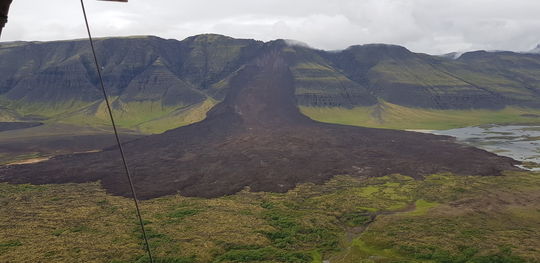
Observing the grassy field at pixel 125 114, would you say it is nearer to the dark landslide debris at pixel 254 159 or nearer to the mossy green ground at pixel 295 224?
the dark landslide debris at pixel 254 159

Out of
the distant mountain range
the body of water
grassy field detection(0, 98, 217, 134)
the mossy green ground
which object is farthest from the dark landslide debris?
the distant mountain range

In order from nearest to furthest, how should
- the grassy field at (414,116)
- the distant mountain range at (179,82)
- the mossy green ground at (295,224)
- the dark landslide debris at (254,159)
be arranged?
the mossy green ground at (295,224) < the dark landslide debris at (254,159) < the grassy field at (414,116) < the distant mountain range at (179,82)

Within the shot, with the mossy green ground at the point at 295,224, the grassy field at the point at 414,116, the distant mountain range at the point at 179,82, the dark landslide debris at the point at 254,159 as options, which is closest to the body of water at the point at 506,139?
the dark landslide debris at the point at 254,159

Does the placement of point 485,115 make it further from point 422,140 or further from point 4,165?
point 4,165

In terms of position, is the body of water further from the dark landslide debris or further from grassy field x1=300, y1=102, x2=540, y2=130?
grassy field x1=300, y1=102, x2=540, y2=130

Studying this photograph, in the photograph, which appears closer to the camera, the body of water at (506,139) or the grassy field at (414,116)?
the body of water at (506,139)

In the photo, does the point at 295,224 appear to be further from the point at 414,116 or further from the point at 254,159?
the point at 414,116

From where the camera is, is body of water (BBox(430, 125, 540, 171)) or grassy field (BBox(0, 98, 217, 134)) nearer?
body of water (BBox(430, 125, 540, 171))

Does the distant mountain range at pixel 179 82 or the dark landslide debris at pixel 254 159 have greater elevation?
the distant mountain range at pixel 179 82
